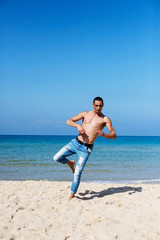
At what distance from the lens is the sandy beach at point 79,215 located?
11.6ft

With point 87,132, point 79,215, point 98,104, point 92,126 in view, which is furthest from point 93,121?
point 79,215

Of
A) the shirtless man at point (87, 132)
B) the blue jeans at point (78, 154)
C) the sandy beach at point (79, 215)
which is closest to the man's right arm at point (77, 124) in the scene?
the shirtless man at point (87, 132)

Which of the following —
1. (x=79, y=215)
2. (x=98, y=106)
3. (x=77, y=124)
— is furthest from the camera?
(x=98, y=106)

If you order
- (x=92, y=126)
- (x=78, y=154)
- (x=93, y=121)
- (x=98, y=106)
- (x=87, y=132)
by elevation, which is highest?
(x=98, y=106)

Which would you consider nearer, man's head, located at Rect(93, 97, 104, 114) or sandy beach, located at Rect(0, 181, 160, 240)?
sandy beach, located at Rect(0, 181, 160, 240)

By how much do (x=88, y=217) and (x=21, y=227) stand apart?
47.7 inches

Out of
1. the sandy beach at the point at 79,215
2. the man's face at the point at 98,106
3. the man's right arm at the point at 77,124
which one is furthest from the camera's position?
the man's face at the point at 98,106

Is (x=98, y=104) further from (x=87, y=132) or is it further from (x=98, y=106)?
(x=87, y=132)

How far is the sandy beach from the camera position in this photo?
3.53 metres

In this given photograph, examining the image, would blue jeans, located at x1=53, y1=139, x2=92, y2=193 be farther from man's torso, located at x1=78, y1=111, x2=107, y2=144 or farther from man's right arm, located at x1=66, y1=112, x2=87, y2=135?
man's right arm, located at x1=66, y1=112, x2=87, y2=135

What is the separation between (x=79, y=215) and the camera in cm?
434

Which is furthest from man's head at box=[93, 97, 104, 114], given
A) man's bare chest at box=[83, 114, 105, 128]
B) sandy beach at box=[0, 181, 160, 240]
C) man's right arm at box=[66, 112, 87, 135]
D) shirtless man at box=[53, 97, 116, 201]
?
sandy beach at box=[0, 181, 160, 240]

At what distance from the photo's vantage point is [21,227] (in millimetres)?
3748

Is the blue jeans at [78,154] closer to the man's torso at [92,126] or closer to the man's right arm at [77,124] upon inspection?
the man's torso at [92,126]
